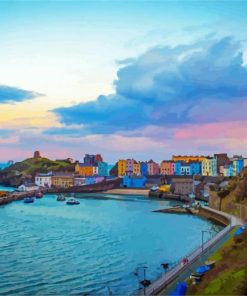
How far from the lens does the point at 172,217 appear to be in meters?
41.7

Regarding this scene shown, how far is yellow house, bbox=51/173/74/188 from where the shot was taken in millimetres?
90562

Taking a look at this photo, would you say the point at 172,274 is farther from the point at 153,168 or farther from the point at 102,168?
the point at 102,168

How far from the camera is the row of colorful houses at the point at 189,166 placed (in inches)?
3254

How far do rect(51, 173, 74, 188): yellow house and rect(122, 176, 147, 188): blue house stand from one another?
11228 mm

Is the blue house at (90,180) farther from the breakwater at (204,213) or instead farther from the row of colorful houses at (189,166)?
the breakwater at (204,213)

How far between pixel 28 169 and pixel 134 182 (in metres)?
44.0

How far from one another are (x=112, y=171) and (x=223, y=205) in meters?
65.7

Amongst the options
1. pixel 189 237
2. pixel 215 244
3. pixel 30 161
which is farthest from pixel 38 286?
pixel 30 161

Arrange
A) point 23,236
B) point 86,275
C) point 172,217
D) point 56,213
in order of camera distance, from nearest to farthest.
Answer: point 86,275 → point 23,236 → point 172,217 → point 56,213

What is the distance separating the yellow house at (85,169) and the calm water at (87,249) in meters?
63.2

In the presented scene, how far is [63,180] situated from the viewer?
300ft

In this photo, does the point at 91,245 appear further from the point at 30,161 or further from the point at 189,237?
the point at 30,161

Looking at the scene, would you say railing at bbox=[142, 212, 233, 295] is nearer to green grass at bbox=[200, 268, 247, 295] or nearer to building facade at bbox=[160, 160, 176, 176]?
green grass at bbox=[200, 268, 247, 295]

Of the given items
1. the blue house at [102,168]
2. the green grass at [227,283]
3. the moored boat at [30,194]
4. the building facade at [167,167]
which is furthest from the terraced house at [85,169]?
the green grass at [227,283]
